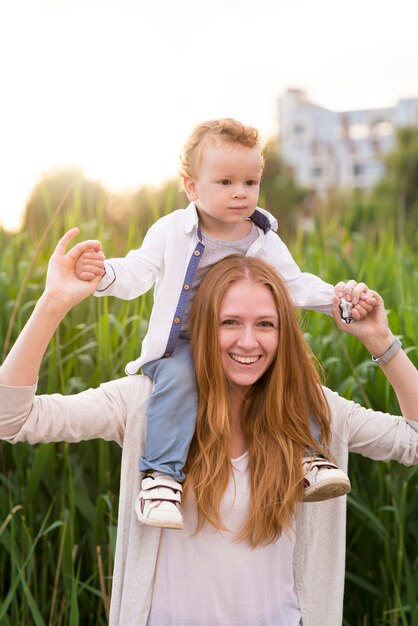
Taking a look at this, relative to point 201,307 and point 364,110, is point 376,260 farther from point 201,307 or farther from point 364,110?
point 364,110

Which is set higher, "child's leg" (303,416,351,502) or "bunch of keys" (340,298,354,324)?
"bunch of keys" (340,298,354,324)

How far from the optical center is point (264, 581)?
189 centimetres

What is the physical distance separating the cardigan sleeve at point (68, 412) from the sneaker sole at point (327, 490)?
395mm

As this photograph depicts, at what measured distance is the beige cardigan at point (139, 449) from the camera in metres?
1.76

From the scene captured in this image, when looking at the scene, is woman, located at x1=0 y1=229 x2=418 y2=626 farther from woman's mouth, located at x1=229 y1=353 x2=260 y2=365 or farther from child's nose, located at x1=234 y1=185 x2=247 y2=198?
child's nose, located at x1=234 y1=185 x2=247 y2=198

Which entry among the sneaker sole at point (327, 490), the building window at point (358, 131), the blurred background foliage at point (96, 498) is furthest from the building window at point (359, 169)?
the sneaker sole at point (327, 490)

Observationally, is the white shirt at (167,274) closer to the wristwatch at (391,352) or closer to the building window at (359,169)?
the wristwatch at (391,352)

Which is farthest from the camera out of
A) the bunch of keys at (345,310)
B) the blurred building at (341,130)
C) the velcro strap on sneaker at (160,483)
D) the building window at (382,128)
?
the building window at (382,128)

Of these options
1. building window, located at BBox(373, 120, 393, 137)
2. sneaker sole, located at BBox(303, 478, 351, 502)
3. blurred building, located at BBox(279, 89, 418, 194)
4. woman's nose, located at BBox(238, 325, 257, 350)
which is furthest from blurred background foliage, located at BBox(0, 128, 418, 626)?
building window, located at BBox(373, 120, 393, 137)

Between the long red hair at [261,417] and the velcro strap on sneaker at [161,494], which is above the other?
the long red hair at [261,417]

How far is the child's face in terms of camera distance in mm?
1942

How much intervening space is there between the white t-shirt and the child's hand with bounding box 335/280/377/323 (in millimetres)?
424

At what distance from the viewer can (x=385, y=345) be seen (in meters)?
1.97

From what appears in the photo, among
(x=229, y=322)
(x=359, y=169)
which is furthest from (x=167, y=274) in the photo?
(x=359, y=169)
